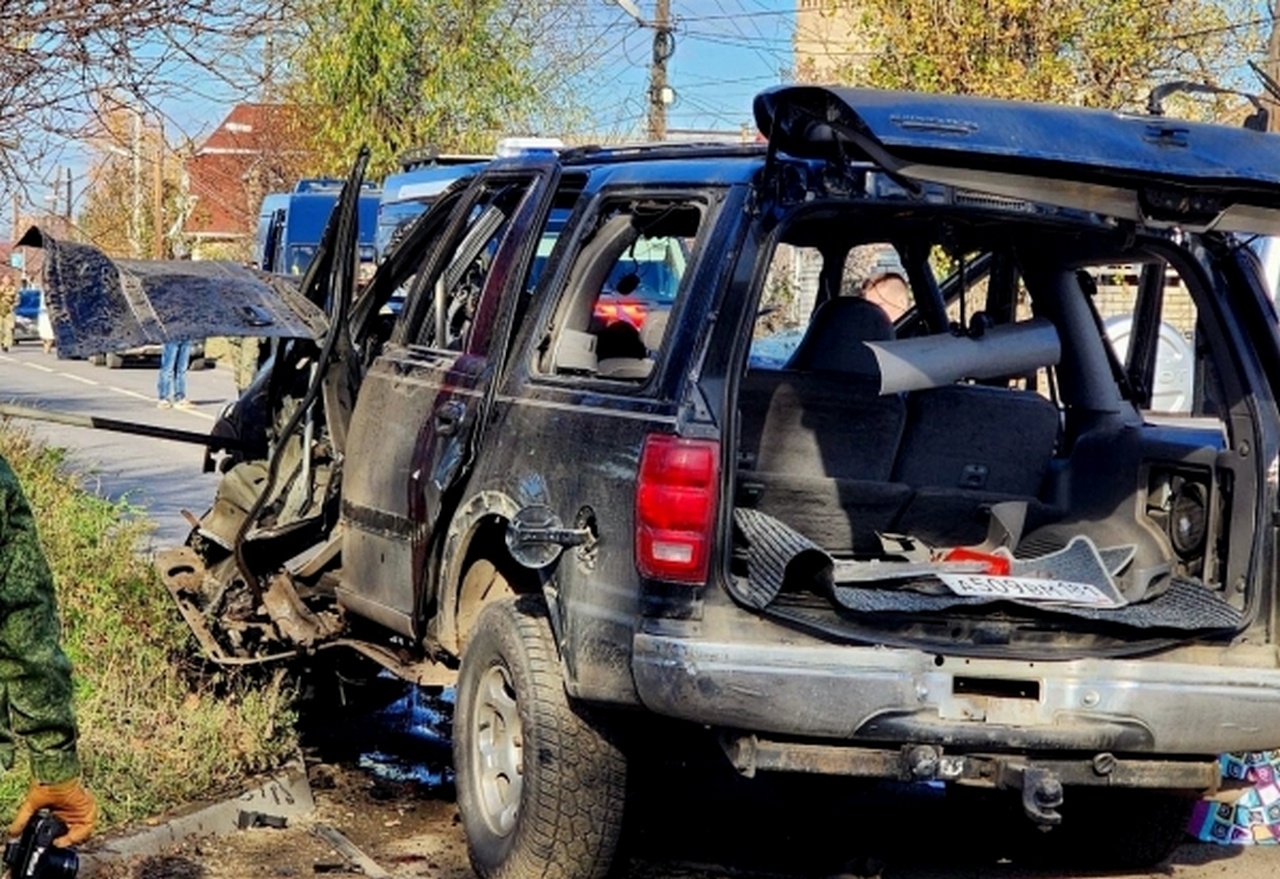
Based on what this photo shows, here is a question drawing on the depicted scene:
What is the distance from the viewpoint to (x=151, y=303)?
7117 millimetres

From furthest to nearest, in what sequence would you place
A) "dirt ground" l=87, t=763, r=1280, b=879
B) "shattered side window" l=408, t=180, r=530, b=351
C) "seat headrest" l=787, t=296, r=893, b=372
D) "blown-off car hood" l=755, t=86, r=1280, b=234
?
"shattered side window" l=408, t=180, r=530, b=351 < "seat headrest" l=787, t=296, r=893, b=372 < "dirt ground" l=87, t=763, r=1280, b=879 < "blown-off car hood" l=755, t=86, r=1280, b=234

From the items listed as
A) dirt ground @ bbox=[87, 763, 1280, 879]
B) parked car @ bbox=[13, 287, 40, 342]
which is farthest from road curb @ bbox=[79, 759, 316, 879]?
parked car @ bbox=[13, 287, 40, 342]

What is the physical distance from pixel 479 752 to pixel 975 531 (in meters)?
1.68

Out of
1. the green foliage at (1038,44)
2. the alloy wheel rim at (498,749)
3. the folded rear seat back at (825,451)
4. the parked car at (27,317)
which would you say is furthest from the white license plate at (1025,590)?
the parked car at (27,317)

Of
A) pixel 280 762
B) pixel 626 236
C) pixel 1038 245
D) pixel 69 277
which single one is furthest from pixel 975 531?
pixel 69 277

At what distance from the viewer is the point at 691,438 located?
5465 millimetres

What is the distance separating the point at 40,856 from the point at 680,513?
2.11 m

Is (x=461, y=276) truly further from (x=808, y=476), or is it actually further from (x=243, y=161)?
(x=243, y=161)

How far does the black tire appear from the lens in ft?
18.9

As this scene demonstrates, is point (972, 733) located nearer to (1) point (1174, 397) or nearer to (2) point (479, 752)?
(2) point (479, 752)

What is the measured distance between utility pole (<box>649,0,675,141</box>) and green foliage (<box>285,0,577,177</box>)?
1.44 m

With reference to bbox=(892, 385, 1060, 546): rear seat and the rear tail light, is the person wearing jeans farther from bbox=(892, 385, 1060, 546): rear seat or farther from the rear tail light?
the rear tail light

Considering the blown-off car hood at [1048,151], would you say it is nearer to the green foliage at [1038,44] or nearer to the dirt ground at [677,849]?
the dirt ground at [677,849]

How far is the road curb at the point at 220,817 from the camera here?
6.11 meters
